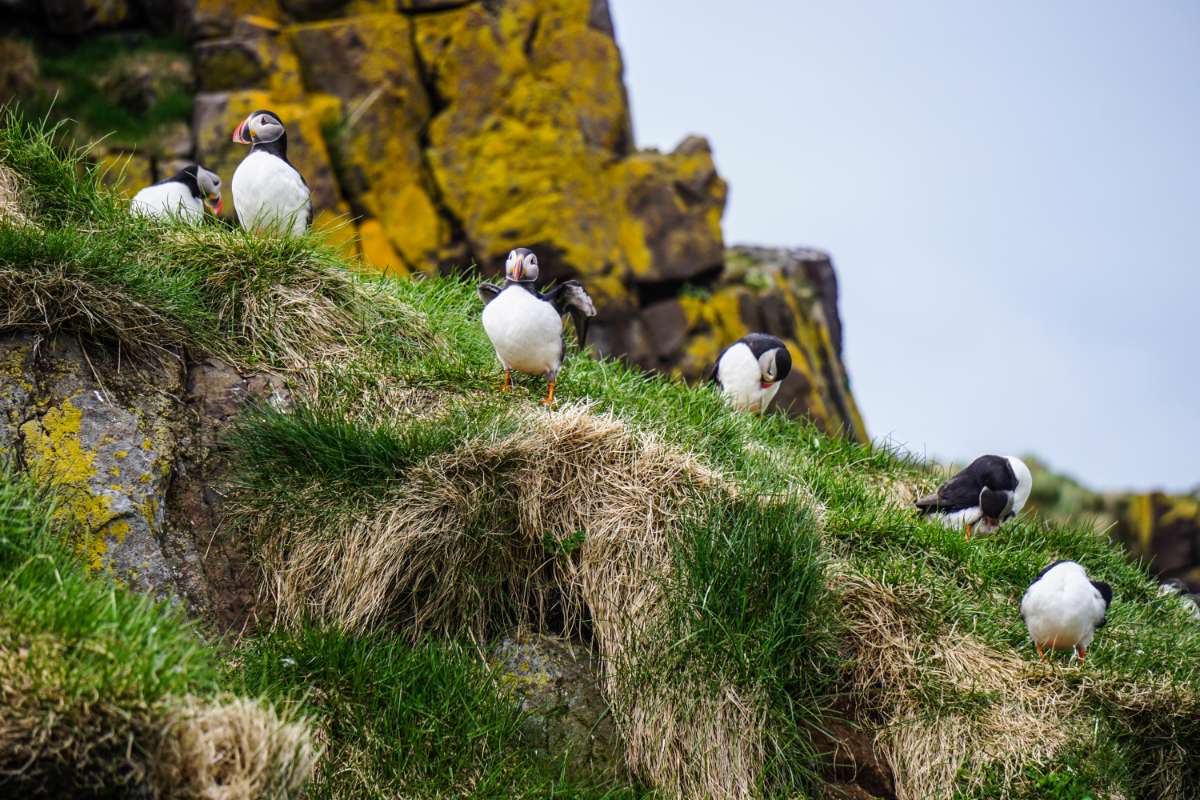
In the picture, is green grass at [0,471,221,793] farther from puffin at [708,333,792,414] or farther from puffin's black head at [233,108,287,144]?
puffin at [708,333,792,414]

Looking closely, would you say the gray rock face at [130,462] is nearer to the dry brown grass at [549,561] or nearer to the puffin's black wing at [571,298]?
the dry brown grass at [549,561]

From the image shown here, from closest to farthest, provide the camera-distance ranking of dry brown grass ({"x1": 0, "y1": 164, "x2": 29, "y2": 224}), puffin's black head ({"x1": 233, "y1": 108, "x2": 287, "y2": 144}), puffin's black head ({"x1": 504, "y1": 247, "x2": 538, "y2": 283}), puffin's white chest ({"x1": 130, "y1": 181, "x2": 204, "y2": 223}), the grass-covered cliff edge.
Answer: the grass-covered cliff edge, dry brown grass ({"x1": 0, "y1": 164, "x2": 29, "y2": 224}), puffin's black head ({"x1": 504, "y1": 247, "x2": 538, "y2": 283}), puffin's white chest ({"x1": 130, "y1": 181, "x2": 204, "y2": 223}), puffin's black head ({"x1": 233, "y1": 108, "x2": 287, "y2": 144})

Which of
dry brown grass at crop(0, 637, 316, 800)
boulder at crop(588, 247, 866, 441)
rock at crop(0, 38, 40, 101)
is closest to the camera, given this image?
dry brown grass at crop(0, 637, 316, 800)

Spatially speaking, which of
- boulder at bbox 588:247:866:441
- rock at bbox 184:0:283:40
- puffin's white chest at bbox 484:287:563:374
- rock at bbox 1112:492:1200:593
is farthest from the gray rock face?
rock at bbox 1112:492:1200:593

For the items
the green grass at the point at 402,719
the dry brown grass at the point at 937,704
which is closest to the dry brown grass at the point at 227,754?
the green grass at the point at 402,719

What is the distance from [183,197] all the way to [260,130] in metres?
0.63

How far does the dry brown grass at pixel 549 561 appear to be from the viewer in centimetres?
423

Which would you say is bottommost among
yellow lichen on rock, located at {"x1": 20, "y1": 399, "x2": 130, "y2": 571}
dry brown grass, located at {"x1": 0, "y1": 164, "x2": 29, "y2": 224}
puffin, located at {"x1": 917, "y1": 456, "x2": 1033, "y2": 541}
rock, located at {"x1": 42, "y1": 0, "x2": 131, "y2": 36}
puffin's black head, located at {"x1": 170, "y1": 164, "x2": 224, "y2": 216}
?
yellow lichen on rock, located at {"x1": 20, "y1": 399, "x2": 130, "y2": 571}

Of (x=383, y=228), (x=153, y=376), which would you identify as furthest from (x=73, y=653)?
(x=383, y=228)

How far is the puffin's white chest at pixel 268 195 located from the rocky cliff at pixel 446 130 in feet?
21.8

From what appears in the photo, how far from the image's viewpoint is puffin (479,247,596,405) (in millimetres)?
5129

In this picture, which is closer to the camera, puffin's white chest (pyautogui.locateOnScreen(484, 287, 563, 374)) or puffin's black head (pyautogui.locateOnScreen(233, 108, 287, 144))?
puffin's white chest (pyautogui.locateOnScreen(484, 287, 563, 374))

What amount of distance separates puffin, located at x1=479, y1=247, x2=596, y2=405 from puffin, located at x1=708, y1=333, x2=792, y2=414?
6.40ft

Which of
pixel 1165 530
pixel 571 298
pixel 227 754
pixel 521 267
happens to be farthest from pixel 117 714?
pixel 1165 530
